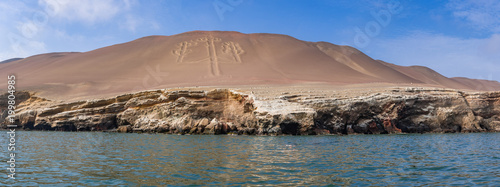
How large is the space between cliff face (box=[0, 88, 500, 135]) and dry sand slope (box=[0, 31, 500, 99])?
449 inches

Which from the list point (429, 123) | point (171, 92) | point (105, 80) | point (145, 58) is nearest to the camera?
point (429, 123)

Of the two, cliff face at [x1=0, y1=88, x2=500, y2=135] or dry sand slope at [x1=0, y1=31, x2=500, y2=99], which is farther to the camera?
dry sand slope at [x1=0, y1=31, x2=500, y2=99]

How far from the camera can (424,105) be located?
3362 cm

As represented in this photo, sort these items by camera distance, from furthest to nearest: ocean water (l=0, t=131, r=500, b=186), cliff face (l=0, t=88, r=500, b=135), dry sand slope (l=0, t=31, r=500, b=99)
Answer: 1. dry sand slope (l=0, t=31, r=500, b=99)
2. cliff face (l=0, t=88, r=500, b=135)
3. ocean water (l=0, t=131, r=500, b=186)

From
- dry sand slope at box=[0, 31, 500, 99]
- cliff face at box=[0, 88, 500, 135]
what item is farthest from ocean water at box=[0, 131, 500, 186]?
dry sand slope at box=[0, 31, 500, 99]

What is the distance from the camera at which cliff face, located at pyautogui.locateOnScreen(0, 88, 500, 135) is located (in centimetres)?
3011

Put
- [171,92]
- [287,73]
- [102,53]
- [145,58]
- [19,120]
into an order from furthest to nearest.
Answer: [102,53]
[145,58]
[287,73]
[19,120]
[171,92]

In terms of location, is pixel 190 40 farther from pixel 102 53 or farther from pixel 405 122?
pixel 405 122

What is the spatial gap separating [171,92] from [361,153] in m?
23.8

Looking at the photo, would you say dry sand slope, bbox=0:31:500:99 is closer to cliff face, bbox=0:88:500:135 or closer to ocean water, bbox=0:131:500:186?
cliff face, bbox=0:88:500:135

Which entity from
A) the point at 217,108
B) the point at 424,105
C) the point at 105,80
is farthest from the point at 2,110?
the point at 424,105

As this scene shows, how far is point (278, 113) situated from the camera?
28.7m

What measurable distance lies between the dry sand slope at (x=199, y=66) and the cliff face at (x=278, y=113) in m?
11.4

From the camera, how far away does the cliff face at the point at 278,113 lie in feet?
98.8
